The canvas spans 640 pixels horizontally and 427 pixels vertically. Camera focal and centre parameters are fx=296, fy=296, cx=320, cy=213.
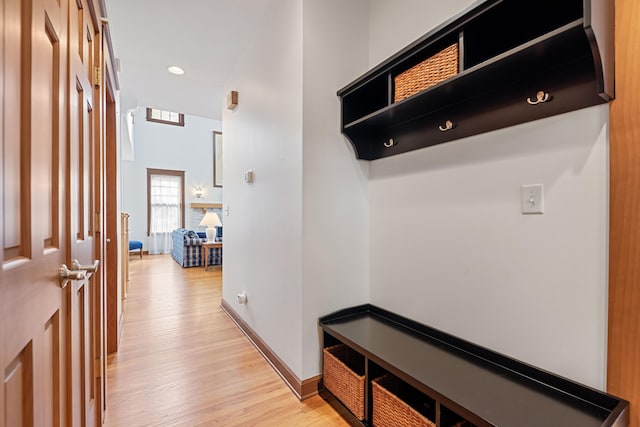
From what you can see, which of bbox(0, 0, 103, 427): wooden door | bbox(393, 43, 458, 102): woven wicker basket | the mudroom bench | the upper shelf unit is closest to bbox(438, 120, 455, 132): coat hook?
the upper shelf unit

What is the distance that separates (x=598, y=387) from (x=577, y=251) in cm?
47

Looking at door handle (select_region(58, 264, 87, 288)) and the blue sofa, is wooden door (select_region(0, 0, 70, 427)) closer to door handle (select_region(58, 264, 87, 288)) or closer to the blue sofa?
door handle (select_region(58, 264, 87, 288))

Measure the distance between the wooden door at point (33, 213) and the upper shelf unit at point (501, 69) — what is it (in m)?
1.31

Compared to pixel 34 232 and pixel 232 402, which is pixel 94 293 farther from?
pixel 232 402

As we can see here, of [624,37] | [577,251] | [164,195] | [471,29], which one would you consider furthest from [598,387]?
[164,195]

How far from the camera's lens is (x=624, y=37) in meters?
0.97

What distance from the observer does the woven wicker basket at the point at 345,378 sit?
1.54 metres

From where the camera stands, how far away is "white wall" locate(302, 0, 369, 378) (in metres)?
1.82

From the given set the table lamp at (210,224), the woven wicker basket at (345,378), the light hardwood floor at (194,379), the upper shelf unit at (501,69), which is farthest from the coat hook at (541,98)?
the table lamp at (210,224)

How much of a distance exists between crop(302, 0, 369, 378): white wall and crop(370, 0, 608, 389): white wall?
19cm

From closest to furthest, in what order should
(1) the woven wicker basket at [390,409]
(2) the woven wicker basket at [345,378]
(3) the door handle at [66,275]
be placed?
(3) the door handle at [66,275], (1) the woven wicker basket at [390,409], (2) the woven wicker basket at [345,378]

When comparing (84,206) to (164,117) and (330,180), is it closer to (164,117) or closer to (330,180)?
(330,180)

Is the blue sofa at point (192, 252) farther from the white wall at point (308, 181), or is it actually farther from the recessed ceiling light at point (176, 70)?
the white wall at point (308, 181)

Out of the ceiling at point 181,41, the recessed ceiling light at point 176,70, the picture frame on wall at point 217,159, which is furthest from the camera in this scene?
the picture frame on wall at point 217,159
